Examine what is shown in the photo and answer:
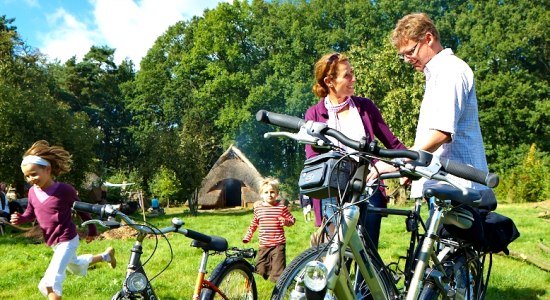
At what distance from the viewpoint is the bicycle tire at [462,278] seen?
3.59m

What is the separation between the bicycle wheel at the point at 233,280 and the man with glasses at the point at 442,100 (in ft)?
5.19

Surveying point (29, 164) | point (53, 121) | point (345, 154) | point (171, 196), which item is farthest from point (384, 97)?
point (345, 154)

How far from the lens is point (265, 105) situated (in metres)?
46.4

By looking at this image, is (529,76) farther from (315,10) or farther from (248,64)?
(248,64)

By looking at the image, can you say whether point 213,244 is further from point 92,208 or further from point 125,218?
point 92,208

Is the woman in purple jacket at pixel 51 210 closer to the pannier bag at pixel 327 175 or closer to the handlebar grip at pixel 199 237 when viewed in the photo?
the handlebar grip at pixel 199 237

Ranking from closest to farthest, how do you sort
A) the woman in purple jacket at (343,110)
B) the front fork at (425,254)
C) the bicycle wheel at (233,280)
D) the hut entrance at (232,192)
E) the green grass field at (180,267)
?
the front fork at (425,254) → the bicycle wheel at (233,280) → the woman in purple jacket at (343,110) → the green grass field at (180,267) → the hut entrance at (232,192)

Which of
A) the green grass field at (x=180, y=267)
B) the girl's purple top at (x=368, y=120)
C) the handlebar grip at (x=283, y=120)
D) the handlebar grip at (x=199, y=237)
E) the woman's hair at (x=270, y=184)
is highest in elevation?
the girl's purple top at (x=368, y=120)

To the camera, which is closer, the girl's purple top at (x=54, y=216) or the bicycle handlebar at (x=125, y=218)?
the bicycle handlebar at (x=125, y=218)

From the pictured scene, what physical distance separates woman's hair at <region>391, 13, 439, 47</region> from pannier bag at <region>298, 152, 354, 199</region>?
1.44 metres

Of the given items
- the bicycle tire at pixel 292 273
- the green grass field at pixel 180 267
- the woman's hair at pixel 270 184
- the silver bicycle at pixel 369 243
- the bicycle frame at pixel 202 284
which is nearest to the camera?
the silver bicycle at pixel 369 243

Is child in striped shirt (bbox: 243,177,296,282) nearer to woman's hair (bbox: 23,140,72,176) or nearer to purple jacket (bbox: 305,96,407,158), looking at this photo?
woman's hair (bbox: 23,140,72,176)

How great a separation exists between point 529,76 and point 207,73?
1017 inches

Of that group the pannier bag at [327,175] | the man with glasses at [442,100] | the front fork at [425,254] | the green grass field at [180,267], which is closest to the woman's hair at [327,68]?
the man with glasses at [442,100]
